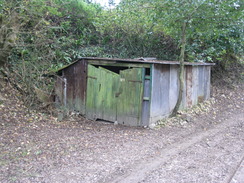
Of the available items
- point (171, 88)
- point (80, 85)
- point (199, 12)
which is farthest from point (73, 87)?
point (199, 12)

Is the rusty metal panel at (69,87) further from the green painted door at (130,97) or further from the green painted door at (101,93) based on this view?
the green painted door at (130,97)

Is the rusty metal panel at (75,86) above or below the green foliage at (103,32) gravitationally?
below

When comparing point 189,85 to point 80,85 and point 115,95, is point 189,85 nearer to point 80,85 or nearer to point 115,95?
point 115,95

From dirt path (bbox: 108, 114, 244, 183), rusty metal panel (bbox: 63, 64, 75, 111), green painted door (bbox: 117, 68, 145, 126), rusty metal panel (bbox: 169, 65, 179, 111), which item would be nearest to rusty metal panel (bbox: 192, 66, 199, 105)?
rusty metal panel (bbox: 169, 65, 179, 111)

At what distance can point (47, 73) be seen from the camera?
31.2ft

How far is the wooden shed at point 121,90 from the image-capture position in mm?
8055

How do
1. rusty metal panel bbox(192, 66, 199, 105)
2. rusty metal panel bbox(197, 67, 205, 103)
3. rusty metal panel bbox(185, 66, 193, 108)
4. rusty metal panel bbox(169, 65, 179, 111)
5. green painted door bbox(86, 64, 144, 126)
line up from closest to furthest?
green painted door bbox(86, 64, 144, 126) < rusty metal panel bbox(169, 65, 179, 111) < rusty metal panel bbox(185, 66, 193, 108) < rusty metal panel bbox(192, 66, 199, 105) < rusty metal panel bbox(197, 67, 205, 103)

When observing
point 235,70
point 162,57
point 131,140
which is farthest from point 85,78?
point 235,70

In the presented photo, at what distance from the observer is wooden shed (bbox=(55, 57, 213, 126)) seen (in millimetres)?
8055

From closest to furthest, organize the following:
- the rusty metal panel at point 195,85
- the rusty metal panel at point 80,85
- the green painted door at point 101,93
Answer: the green painted door at point 101,93, the rusty metal panel at point 80,85, the rusty metal panel at point 195,85

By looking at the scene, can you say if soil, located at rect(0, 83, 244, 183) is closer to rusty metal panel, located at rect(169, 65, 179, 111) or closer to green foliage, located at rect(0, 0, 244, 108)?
rusty metal panel, located at rect(169, 65, 179, 111)

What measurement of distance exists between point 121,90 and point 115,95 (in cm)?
30

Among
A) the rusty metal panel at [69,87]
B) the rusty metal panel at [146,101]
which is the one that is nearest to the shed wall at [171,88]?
the rusty metal panel at [146,101]

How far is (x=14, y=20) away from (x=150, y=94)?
5133 millimetres
